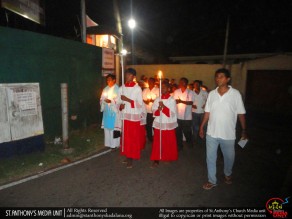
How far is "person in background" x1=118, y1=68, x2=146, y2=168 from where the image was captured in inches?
230

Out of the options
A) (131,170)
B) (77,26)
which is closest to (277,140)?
(131,170)

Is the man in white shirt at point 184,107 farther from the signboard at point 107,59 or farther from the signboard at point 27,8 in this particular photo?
the signboard at point 27,8

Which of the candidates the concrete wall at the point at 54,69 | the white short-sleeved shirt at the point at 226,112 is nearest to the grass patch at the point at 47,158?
the concrete wall at the point at 54,69

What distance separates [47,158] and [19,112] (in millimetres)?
1279

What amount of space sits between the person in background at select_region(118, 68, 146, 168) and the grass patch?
1.46 meters

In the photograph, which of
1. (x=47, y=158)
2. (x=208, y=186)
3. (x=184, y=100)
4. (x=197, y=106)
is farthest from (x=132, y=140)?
(x=197, y=106)

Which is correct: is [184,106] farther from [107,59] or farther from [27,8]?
[27,8]

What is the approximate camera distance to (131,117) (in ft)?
19.3

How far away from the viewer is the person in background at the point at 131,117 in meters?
5.85

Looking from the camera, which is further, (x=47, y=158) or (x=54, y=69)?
(x=54, y=69)

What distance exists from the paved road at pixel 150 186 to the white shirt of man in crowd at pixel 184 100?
1.38 metres

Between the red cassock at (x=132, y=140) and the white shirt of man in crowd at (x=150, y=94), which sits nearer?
the red cassock at (x=132, y=140)

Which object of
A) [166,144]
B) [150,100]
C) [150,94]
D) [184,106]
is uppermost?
[150,94]

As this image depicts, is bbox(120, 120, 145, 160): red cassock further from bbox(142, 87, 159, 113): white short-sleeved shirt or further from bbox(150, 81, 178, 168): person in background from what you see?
bbox(142, 87, 159, 113): white short-sleeved shirt
